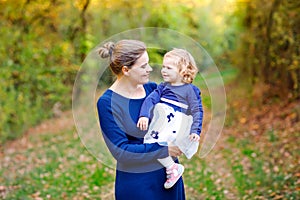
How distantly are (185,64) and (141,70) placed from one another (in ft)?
0.73

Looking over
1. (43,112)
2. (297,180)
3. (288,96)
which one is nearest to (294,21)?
(288,96)

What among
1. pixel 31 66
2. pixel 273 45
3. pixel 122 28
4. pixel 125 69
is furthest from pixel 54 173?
pixel 122 28

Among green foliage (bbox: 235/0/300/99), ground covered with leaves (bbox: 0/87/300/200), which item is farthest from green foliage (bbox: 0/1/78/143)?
green foliage (bbox: 235/0/300/99)

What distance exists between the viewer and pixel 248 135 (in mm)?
9859

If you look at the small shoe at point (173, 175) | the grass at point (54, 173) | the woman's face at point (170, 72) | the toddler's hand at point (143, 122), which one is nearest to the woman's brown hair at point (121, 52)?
the woman's face at point (170, 72)

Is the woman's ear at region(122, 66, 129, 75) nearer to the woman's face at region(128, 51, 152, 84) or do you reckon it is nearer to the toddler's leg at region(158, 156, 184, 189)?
the woman's face at region(128, 51, 152, 84)

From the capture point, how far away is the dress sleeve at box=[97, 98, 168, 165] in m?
2.55

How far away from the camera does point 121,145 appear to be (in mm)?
2555

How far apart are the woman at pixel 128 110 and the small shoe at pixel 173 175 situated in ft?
0.21

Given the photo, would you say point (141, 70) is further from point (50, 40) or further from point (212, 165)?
point (50, 40)

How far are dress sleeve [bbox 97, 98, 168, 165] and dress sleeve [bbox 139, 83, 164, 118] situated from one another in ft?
0.49

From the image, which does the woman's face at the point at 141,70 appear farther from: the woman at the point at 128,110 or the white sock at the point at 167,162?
the white sock at the point at 167,162

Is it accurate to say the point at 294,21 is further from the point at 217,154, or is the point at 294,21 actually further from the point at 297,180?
the point at 297,180

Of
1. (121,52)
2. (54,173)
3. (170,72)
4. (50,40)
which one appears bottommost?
(54,173)
